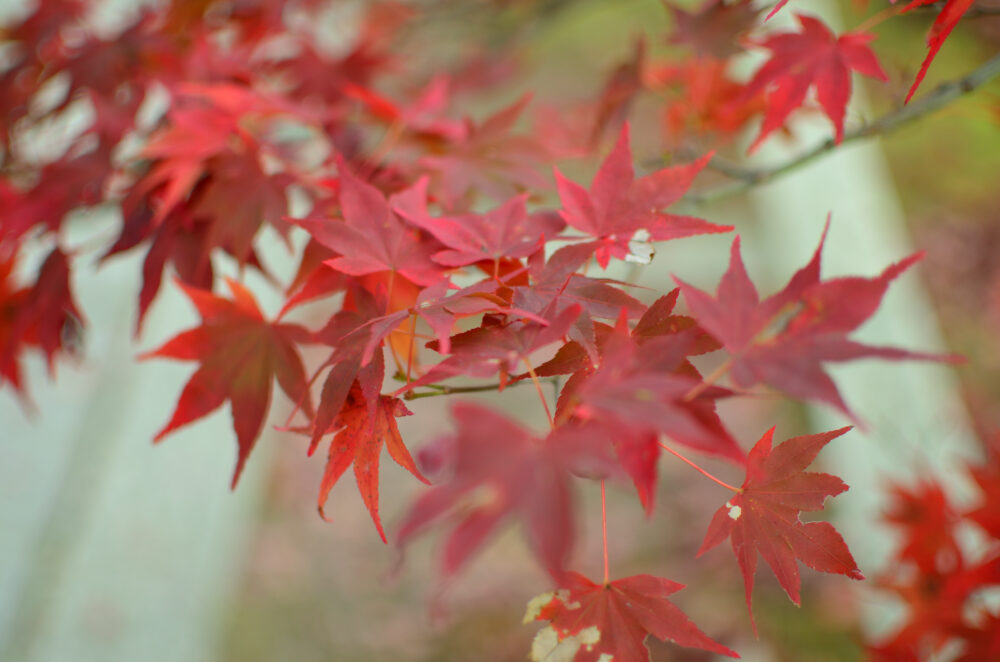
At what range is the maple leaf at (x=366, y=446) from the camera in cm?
47

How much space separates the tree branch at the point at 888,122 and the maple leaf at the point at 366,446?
1.61 feet

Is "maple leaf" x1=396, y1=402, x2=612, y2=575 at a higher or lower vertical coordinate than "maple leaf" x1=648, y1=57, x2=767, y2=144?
higher

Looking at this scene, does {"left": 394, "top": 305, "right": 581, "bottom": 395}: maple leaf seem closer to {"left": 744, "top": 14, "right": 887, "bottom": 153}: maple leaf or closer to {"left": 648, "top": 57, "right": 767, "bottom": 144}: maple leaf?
{"left": 744, "top": 14, "right": 887, "bottom": 153}: maple leaf

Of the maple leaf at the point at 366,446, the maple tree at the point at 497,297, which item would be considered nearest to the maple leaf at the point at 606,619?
the maple tree at the point at 497,297

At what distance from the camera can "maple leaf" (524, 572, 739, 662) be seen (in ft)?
1.50

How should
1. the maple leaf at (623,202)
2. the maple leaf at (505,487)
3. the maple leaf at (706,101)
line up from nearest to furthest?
the maple leaf at (505,487), the maple leaf at (623,202), the maple leaf at (706,101)

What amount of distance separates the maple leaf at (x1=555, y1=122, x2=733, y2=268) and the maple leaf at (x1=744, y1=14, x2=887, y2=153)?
166 mm

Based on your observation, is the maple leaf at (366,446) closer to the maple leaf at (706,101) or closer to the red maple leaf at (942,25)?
the red maple leaf at (942,25)

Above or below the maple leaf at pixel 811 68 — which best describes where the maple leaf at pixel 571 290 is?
below

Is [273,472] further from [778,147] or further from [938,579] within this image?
[778,147]

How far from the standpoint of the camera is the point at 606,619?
18.7 inches

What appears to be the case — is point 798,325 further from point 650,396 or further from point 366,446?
point 366,446

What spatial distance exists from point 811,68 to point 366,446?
55cm

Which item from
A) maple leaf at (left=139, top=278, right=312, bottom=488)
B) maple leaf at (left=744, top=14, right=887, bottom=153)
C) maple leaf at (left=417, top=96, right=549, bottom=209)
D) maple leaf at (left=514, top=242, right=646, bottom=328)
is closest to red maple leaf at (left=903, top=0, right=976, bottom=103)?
maple leaf at (left=744, top=14, right=887, bottom=153)
